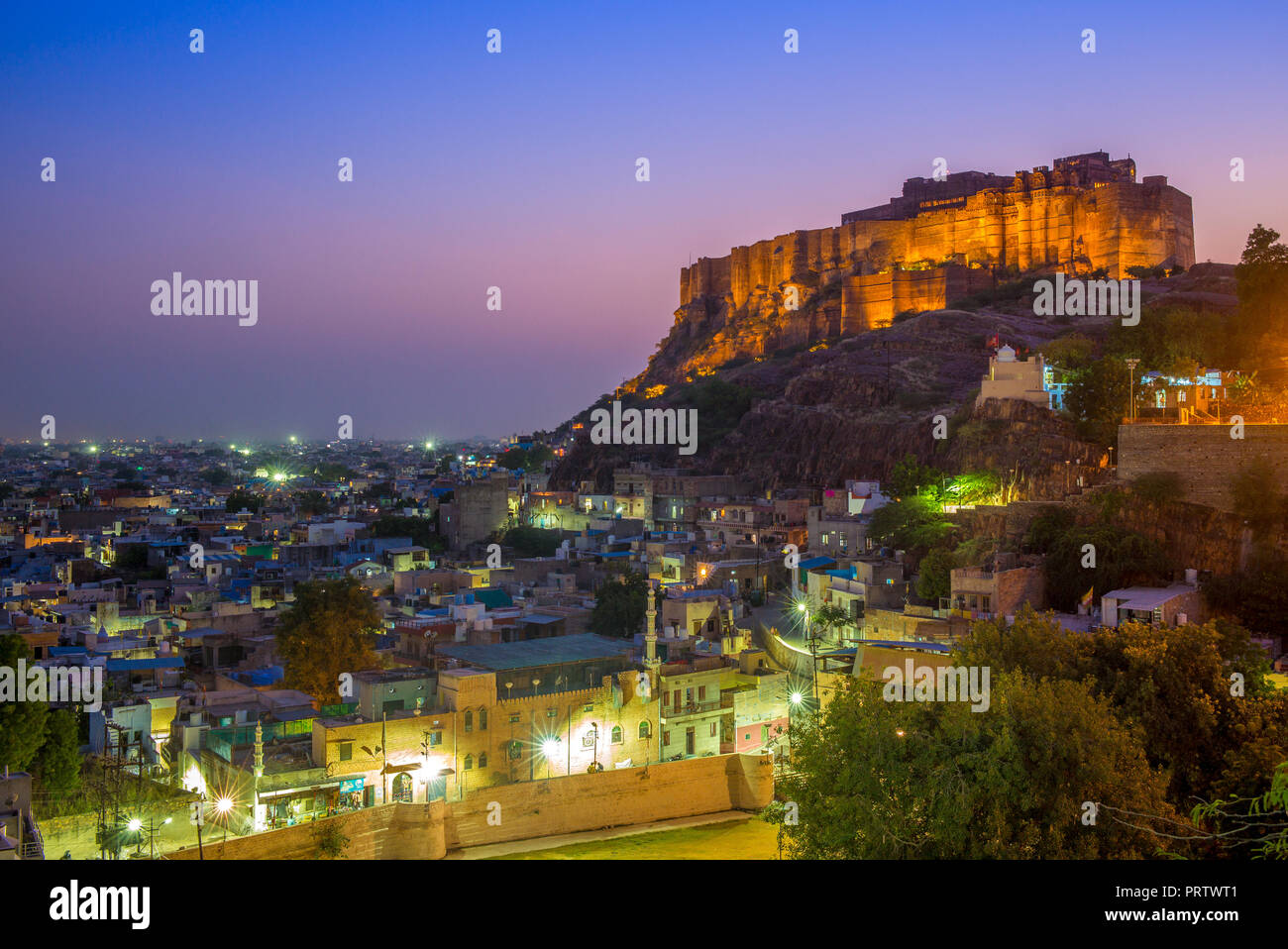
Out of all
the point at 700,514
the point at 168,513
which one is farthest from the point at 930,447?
the point at 168,513

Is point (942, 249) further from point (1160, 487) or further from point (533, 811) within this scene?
point (533, 811)

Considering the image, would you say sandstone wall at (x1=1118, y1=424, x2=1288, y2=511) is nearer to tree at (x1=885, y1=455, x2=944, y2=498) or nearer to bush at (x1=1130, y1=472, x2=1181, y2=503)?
bush at (x1=1130, y1=472, x2=1181, y2=503)

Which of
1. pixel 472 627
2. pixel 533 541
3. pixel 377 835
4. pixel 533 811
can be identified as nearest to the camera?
pixel 377 835

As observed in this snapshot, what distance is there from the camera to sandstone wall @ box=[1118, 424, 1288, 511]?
72.7 feet

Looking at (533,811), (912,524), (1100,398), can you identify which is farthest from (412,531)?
(533,811)

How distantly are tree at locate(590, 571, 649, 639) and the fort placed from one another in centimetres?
3432

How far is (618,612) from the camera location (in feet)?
84.7

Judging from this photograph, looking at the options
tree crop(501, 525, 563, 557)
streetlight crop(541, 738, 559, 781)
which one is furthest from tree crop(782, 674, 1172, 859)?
tree crop(501, 525, 563, 557)

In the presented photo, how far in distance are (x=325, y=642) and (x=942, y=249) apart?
46.2m

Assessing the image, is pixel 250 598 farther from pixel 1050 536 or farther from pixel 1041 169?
pixel 1041 169

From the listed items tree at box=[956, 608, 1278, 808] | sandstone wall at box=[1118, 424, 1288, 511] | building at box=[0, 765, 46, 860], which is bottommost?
building at box=[0, 765, 46, 860]

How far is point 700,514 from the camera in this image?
40.2 meters

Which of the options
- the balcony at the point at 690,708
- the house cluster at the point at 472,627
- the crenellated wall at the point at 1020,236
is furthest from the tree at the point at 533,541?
the crenellated wall at the point at 1020,236

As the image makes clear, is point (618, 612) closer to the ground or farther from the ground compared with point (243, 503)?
closer to the ground
